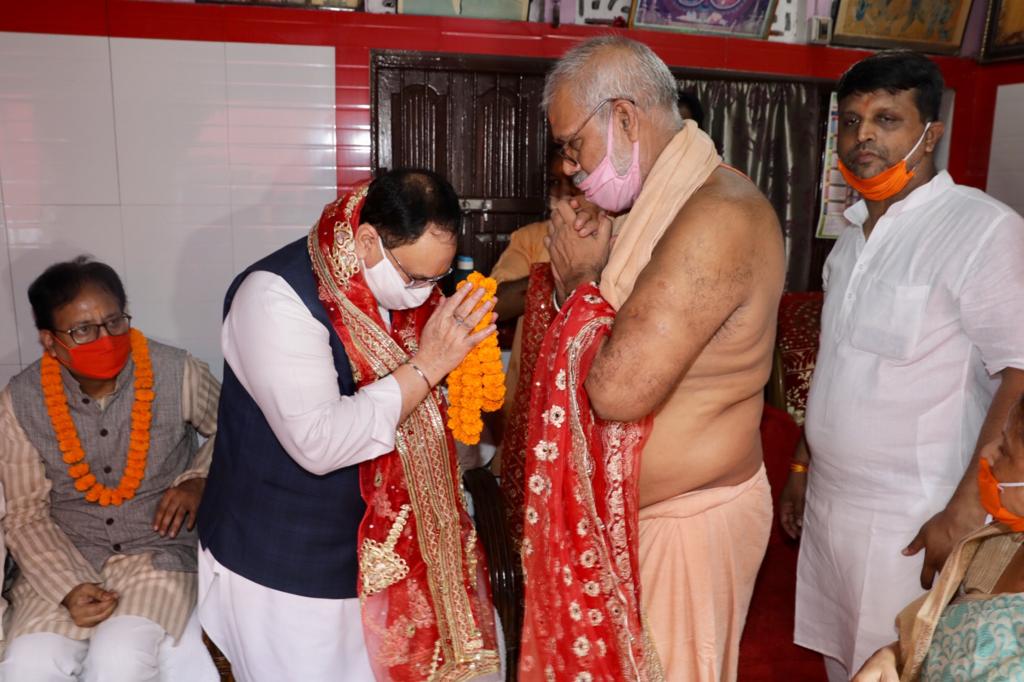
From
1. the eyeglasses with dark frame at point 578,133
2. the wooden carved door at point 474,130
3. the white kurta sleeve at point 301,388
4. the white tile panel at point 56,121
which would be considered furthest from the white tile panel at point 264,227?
the eyeglasses with dark frame at point 578,133

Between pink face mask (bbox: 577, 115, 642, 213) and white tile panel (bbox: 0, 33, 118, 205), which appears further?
white tile panel (bbox: 0, 33, 118, 205)

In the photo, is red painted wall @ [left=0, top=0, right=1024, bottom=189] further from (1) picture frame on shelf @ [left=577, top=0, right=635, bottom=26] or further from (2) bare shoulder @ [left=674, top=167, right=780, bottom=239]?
(2) bare shoulder @ [left=674, top=167, right=780, bottom=239]

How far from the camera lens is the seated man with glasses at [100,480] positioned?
7.48ft

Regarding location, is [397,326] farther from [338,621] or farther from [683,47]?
[683,47]

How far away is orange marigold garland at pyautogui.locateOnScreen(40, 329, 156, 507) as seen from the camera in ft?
8.04

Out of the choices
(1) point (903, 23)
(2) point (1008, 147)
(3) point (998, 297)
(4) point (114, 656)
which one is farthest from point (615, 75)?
(2) point (1008, 147)

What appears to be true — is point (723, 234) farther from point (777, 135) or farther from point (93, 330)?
point (777, 135)

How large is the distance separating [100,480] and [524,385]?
1398 mm

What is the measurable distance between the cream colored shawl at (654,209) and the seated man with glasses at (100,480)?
1604 mm

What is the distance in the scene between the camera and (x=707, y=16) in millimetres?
4035

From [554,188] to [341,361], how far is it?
1627mm

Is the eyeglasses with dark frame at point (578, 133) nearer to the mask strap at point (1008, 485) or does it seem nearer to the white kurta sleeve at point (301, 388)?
the white kurta sleeve at point (301, 388)

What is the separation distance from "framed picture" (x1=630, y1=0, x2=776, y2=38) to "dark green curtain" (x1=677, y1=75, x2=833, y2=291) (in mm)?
265

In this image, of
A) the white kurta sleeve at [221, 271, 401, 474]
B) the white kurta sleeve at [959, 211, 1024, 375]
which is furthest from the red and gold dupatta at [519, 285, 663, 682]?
the white kurta sleeve at [959, 211, 1024, 375]
